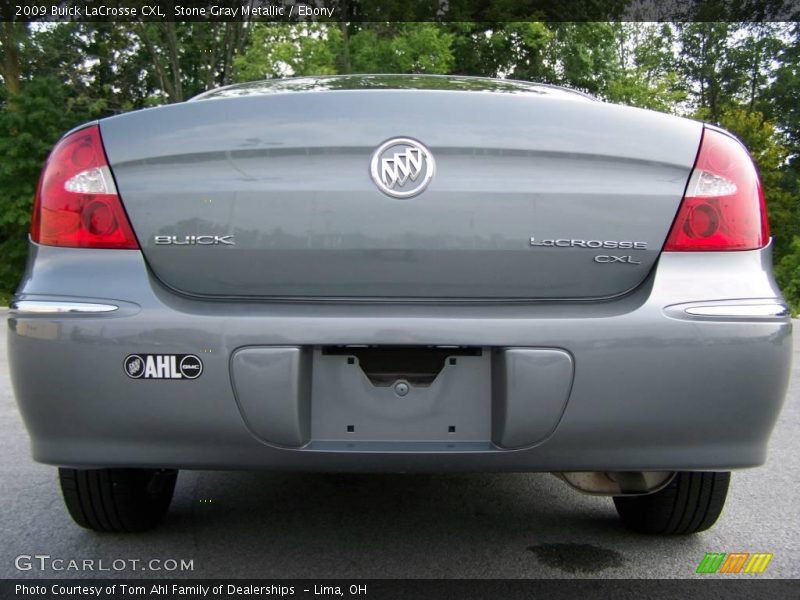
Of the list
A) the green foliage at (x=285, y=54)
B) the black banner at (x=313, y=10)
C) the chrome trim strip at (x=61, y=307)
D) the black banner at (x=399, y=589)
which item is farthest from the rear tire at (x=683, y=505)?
the black banner at (x=313, y=10)

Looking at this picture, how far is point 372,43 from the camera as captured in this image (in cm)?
2025

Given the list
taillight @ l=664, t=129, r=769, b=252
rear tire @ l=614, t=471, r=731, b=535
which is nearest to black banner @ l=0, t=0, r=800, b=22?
rear tire @ l=614, t=471, r=731, b=535

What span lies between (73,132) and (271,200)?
22.7 inches

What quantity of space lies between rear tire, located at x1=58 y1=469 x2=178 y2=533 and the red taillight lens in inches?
28.6

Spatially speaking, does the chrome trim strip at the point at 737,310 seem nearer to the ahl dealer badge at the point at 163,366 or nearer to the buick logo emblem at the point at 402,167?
the buick logo emblem at the point at 402,167

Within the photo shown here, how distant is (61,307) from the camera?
198 cm

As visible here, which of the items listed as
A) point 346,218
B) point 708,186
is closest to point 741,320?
point 708,186

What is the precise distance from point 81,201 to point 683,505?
1.90 meters

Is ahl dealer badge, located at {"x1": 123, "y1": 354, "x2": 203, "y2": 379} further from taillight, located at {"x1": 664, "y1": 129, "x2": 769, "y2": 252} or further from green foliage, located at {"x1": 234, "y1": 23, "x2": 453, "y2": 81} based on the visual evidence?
green foliage, located at {"x1": 234, "y1": 23, "x2": 453, "y2": 81}

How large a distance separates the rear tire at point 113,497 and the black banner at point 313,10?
A: 19320 mm

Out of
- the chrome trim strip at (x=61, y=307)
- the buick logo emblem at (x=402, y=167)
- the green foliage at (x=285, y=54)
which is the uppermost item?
the buick logo emblem at (x=402, y=167)

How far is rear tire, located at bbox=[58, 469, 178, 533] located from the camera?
2.41 m

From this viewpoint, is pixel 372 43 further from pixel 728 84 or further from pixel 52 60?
pixel 728 84

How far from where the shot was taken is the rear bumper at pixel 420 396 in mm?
1907
